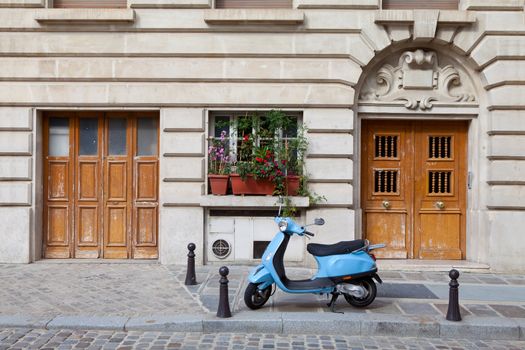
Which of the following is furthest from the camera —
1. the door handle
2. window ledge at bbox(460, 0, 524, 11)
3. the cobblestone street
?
the door handle

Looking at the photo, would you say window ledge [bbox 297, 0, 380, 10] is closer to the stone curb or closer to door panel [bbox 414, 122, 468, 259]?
door panel [bbox 414, 122, 468, 259]

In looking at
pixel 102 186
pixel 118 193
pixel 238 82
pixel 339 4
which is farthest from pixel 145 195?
pixel 339 4

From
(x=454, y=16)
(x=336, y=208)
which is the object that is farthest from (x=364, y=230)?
(x=454, y=16)

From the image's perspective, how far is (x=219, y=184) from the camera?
31.8ft

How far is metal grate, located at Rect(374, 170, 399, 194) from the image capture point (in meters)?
10.2

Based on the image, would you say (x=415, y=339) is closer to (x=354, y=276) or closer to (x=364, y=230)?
(x=354, y=276)

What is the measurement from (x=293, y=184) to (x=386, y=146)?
2.06 metres

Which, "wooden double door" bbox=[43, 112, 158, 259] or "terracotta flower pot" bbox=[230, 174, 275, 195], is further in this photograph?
"wooden double door" bbox=[43, 112, 158, 259]

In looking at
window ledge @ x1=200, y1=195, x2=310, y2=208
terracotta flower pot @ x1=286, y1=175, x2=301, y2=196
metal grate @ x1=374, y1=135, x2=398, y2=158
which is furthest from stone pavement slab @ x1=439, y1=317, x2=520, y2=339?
metal grate @ x1=374, y1=135, x2=398, y2=158

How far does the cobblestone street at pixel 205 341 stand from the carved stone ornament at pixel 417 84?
4935 millimetres

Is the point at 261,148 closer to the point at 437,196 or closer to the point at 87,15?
the point at 437,196

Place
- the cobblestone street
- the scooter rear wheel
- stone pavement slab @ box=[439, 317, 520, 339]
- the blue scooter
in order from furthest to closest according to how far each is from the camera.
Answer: the scooter rear wheel → the blue scooter → stone pavement slab @ box=[439, 317, 520, 339] → the cobblestone street

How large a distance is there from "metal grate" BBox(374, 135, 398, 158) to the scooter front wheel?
4.27m

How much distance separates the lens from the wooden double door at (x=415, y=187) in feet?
33.5
